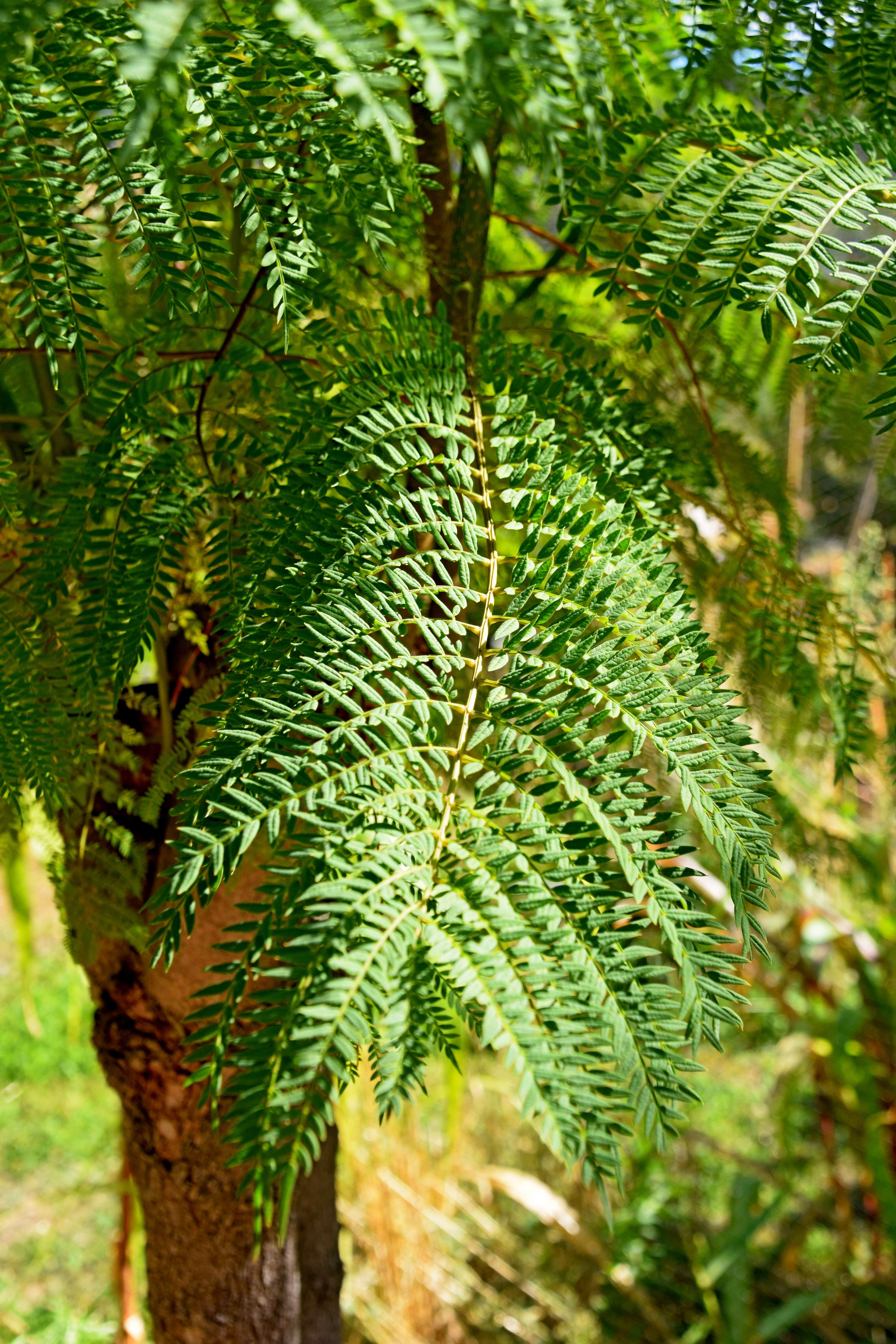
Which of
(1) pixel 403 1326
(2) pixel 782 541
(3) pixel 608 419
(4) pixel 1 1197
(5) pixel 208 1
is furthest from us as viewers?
(4) pixel 1 1197

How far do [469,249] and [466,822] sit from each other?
12.7 inches

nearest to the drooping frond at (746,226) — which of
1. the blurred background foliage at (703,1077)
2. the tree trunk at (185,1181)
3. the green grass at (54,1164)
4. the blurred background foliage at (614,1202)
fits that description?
the blurred background foliage at (703,1077)

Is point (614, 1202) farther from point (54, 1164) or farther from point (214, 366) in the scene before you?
point (214, 366)

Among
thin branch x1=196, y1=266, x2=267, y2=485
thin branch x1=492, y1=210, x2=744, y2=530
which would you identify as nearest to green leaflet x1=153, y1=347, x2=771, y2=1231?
thin branch x1=196, y1=266, x2=267, y2=485

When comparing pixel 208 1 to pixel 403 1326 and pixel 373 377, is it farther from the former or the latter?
pixel 403 1326

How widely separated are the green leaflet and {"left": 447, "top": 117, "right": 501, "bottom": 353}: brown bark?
157 mm

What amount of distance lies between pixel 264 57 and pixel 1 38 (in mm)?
118

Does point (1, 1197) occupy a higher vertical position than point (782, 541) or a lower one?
lower

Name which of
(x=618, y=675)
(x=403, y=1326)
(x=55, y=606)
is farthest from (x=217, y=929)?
(x=403, y=1326)

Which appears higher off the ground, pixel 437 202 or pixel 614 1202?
pixel 437 202

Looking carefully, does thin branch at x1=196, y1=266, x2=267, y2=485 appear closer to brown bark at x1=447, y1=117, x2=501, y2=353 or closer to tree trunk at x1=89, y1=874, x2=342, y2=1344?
brown bark at x1=447, y1=117, x2=501, y2=353

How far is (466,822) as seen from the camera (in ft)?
0.83

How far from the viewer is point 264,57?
0.31 m

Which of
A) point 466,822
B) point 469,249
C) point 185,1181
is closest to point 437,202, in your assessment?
point 469,249
